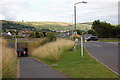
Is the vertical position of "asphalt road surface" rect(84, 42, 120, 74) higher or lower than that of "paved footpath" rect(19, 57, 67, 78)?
higher

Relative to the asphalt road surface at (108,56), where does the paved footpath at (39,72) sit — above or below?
below

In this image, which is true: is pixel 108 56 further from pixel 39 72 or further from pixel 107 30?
pixel 107 30

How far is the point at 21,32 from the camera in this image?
111 m

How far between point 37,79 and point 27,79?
45 cm

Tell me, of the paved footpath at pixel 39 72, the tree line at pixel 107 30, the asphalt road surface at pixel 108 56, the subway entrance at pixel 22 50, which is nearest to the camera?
the paved footpath at pixel 39 72

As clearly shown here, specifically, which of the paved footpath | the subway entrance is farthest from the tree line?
the paved footpath

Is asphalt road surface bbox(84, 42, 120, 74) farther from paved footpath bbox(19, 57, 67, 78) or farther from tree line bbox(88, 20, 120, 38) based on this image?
tree line bbox(88, 20, 120, 38)

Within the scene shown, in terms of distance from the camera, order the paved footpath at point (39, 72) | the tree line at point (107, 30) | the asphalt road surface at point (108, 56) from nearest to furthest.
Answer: the paved footpath at point (39, 72) < the asphalt road surface at point (108, 56) < the tree line at point (107, 30)

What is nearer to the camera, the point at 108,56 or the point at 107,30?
the point at 108,56

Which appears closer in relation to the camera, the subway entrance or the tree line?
the subway entrance

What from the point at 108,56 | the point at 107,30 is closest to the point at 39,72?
the point at 108,56

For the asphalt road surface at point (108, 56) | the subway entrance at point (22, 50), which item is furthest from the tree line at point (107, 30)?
the asphalt road surface at point (108, 56)

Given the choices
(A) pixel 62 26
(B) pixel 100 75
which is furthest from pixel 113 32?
(A) pixel 62 26

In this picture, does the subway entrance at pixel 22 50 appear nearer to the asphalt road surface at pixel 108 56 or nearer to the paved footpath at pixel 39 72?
the asphalt road surface at pixel 108 56
